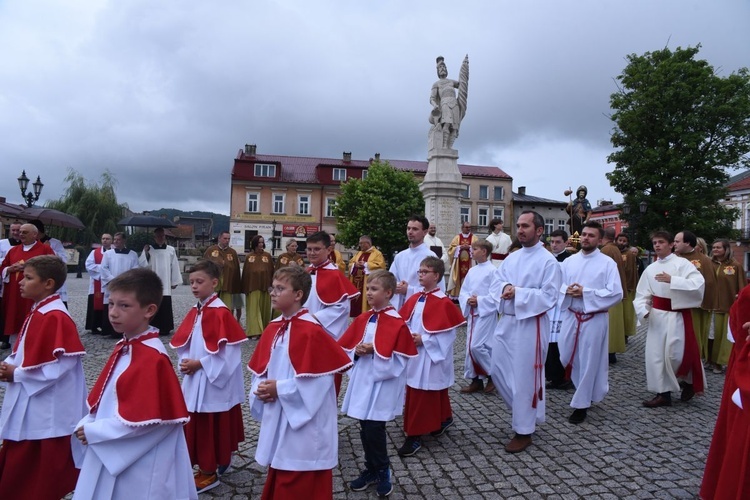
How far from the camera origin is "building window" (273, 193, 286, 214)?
50719 millimetres

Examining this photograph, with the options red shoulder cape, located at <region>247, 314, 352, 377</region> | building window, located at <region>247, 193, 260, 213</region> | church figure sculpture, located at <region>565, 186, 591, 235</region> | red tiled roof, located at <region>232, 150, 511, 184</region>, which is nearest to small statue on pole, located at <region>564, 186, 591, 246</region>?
church figure sculpture, located at <region>565, 186, 591, 235</region>

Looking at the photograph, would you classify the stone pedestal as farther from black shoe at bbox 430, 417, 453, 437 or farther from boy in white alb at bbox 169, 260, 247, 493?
boy in white alb at bbox 169, 260, 247, 493

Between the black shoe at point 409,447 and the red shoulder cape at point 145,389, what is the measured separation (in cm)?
243

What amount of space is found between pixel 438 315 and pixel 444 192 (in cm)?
1123

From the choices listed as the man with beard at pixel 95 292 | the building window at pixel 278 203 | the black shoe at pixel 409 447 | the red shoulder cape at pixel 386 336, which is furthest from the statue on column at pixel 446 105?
the building window at pixel 278 203

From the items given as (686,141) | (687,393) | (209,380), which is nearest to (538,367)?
(687,393)

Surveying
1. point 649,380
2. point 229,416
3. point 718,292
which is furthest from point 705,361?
point 229,416

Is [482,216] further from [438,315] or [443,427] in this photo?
[438,315]

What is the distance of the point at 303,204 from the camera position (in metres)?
51.4

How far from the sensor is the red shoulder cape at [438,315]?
189 inches

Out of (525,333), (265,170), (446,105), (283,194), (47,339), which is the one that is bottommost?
(525,333)

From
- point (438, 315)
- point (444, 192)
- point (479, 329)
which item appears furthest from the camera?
point (444, 192)

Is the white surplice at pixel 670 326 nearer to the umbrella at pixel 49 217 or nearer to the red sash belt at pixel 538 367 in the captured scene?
the red sash belt at pixel 538 367

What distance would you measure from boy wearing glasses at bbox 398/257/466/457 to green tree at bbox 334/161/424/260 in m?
33.3
